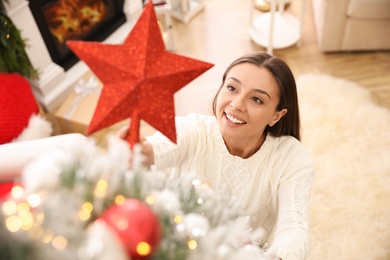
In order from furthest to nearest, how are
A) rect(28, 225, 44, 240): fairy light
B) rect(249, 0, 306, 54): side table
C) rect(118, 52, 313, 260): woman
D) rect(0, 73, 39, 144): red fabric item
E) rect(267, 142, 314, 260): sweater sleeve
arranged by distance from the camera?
rect(249, 0, 306, 54): side table < rect(0, 73, 39, 144): red fabric item < rect(118, 52, 313, 260): woman < rect(267, 142, 314, 260): sweater sleeve < rect(28, 225, 44, 240): fairy light

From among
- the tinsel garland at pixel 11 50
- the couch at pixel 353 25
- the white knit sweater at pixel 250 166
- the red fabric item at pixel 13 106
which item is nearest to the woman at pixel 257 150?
the white knit sweater at pixel 250 166

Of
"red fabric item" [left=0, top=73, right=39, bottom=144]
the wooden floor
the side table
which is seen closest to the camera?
"red fabric item" [left=0, top=73, right=39, bottom=144]

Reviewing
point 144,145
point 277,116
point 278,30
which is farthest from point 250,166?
point 278,30

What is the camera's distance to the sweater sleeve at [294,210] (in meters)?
0.99

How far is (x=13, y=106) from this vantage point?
67.6 inches

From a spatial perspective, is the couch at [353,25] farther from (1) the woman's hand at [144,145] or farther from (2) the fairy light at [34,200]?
(2) the fairy light at [34,200]

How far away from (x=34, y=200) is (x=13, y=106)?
4.57 ft

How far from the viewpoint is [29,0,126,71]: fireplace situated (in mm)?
2432

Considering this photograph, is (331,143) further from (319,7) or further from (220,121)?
(220,121)

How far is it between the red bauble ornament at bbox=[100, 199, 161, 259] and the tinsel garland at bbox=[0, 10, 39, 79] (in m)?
1.68

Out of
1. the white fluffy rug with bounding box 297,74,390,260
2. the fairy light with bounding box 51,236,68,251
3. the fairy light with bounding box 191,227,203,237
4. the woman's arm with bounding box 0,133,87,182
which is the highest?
the fairy light with bounding box 51,236,68,251

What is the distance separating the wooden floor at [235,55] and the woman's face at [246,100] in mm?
1343

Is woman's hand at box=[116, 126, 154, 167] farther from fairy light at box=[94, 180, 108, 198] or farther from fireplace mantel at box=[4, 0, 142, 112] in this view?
fireplace mantel at box=[4, 0, 142, 112]

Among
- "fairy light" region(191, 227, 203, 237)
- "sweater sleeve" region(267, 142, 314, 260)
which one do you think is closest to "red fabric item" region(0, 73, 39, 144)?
"sweater sleeve" region(267, 142, 314, 260)
